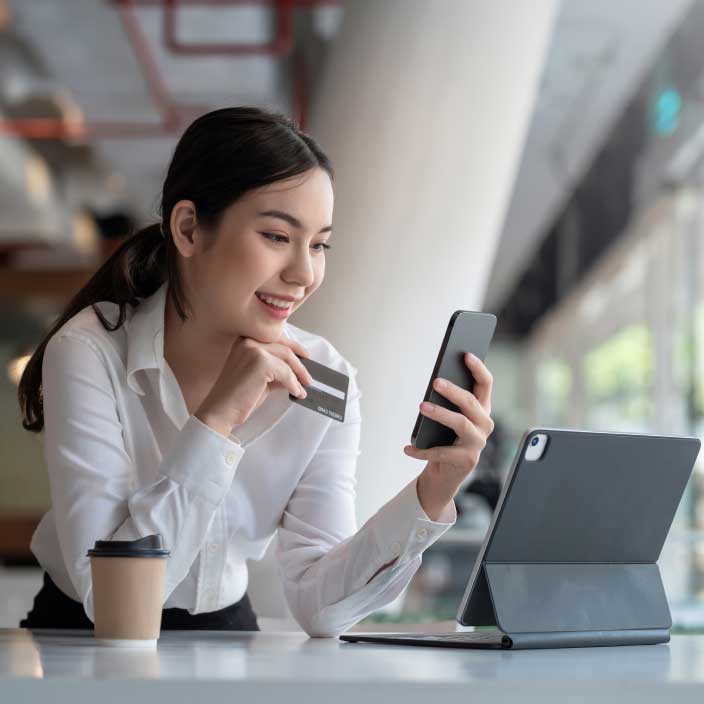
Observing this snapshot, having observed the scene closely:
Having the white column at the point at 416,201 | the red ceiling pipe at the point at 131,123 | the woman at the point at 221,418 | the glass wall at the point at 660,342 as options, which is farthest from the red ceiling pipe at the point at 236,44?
the woman at the point at 221,418

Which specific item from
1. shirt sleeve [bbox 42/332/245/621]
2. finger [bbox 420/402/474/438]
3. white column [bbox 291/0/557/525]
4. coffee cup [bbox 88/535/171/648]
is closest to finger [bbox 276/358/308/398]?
shirt sleeve [bbox 42/332/245/621]

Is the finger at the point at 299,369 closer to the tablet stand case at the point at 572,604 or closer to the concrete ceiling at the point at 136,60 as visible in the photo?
the tablet stand case at the point at 572,604

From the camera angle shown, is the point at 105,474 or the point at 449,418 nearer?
the point at 449,418

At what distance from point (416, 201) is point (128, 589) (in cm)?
260

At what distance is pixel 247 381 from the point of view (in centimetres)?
141

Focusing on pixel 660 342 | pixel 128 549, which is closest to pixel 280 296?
pixel 128 549

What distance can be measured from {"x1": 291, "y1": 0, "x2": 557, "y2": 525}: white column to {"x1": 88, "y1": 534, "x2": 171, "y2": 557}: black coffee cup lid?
7.97 ft

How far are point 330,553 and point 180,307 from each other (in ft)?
1.34

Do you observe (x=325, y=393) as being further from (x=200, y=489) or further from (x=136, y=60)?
(x=136, y=60)

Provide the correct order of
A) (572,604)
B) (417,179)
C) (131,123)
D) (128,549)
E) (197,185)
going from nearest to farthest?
(128,549) → (572,604) → (197,185) → (417,179) → (131,123)

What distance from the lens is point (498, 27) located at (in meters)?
3.64

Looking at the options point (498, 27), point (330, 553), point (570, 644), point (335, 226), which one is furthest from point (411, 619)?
point (570, 644)

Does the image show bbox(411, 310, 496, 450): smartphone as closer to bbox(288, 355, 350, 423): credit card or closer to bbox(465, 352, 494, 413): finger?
bbox(465, 352, 494, 413): finger

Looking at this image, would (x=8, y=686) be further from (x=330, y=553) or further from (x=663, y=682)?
(x=330, y=553)
